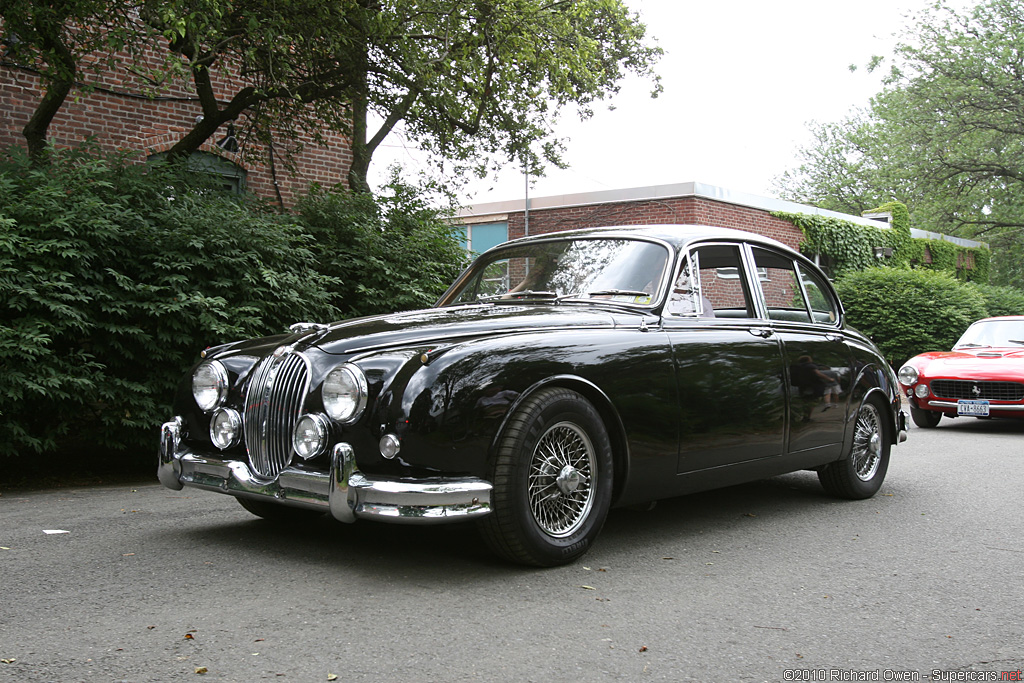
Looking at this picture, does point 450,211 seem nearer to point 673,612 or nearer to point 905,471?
point 905,471

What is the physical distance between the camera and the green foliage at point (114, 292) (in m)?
6.30

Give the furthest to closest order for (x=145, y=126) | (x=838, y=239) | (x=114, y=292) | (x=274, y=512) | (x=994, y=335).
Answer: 1. (x=838, y=239)
2. (x=145, y=126)
3. (x=994, y=335)
4. (x=114, y=292)
5. (x=274, y=512)

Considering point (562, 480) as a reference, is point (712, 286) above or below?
above

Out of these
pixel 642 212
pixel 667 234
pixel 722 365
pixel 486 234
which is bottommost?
pixel 722 365

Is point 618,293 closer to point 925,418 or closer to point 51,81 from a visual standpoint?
point 51,81

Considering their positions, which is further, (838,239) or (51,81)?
(838,239)

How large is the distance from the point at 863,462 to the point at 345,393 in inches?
162

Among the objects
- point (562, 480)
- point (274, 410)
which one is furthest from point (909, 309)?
point (274, 410)

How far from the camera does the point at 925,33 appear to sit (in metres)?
33.4

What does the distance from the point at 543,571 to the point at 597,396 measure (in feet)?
2.83

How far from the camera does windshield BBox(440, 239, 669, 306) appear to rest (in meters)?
5.21

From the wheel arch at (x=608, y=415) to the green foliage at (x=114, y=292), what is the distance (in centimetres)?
364

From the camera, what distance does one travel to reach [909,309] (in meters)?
20.5

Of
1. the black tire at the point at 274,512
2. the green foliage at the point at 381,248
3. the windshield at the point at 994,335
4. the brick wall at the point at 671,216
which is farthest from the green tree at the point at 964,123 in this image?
the black tire at the point at 274,512
